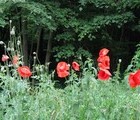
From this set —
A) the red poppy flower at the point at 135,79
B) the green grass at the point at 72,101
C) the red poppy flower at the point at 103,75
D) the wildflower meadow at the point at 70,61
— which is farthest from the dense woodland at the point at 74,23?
the red poppy flower at the point at 135,79

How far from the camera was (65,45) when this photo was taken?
8.18 metres

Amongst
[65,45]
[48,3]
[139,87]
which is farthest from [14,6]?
[139,87]

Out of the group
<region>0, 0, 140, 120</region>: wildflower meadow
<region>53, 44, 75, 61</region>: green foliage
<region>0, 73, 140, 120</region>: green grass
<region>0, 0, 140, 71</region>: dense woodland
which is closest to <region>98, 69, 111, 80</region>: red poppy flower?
<region>0, 0, 140, 120</region>: wildflower meadow

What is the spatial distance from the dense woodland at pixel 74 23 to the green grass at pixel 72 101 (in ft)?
14.1

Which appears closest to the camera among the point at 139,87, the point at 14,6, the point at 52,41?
the point at 139,87

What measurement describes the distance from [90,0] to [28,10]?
1340 mm

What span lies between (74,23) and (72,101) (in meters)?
5.43

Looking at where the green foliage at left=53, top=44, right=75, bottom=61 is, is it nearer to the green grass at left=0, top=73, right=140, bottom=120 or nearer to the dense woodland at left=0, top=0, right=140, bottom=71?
the dense woodland at left=0, top=0, right=140, bottom=71

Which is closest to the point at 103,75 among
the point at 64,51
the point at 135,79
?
the point at 135,79

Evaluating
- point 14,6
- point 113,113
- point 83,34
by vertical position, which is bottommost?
point 113,113

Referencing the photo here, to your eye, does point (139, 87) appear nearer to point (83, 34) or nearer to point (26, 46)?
point (83, 34)

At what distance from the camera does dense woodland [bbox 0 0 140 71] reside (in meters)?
7.45

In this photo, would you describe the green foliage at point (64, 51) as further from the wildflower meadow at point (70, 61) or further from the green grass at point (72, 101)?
the green grass at point (72, 101)

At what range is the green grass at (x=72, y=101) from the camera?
95.3 inches
